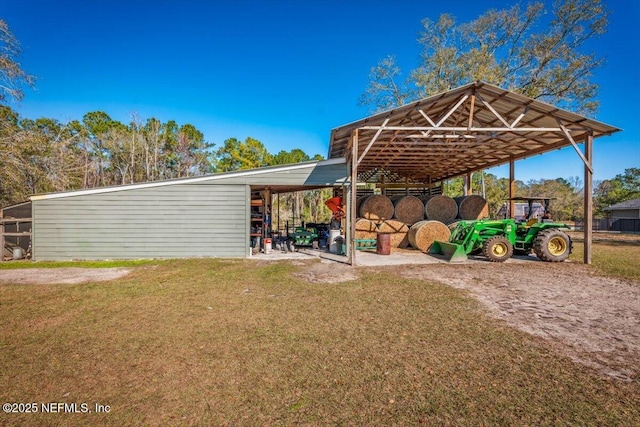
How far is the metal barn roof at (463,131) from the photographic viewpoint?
8219 millimetres

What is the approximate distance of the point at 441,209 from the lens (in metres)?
12.6

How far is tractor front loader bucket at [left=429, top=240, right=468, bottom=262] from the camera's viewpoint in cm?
854

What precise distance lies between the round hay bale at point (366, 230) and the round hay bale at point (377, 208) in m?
0.36

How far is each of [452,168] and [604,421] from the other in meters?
15.1

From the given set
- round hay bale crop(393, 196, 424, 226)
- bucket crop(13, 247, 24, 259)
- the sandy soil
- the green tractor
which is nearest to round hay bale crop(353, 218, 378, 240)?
round hay bale crop(393, 196, 424, 226)

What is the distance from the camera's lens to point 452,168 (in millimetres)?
15625

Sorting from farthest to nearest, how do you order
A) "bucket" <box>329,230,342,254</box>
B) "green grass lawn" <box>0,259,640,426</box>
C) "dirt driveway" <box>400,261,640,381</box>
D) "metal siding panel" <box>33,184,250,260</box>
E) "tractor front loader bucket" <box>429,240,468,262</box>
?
"bucket" <box>329,230,342,254</box>, "metal siding panel" <box>33,184,250,260</box>, "tractor front loader bucket" <box>429,240,468,262</box>, "dirt driveway" <box>400,261,640,381</box>, "green grass lawn" <box>0,259,640,426</box>

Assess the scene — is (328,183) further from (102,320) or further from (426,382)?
(426,382)

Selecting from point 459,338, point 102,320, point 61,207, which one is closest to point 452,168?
point 459,338

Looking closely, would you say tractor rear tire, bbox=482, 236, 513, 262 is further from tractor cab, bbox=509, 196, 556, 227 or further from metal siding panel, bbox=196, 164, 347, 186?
metal siding panel, bbox=196, 164, 347, 186

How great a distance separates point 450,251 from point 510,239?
187 cm

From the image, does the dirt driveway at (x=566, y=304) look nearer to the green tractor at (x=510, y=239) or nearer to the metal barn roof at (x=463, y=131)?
the green tractor at (x=510, y=239)

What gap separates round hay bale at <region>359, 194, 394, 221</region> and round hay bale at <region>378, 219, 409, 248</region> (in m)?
0.41

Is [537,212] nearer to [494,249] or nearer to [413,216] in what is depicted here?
[494,249]
